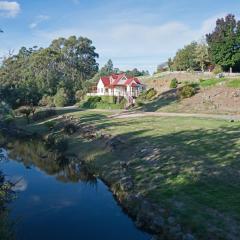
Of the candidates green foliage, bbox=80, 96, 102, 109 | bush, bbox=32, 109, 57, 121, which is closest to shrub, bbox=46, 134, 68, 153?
bush, bbox=32, 109, 57, 121

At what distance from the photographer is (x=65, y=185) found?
30.5m

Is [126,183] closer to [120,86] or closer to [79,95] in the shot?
[120,86]

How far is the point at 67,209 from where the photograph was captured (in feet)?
80.3

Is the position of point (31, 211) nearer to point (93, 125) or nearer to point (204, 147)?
point (204, 147)

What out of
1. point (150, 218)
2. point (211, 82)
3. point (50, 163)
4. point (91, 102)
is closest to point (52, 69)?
point (91, 102)

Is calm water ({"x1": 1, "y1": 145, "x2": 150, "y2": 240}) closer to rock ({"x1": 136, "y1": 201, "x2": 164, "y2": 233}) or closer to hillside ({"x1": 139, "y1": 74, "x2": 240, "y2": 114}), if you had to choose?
rock ({"x1": 136, "y1": 201, "x2": 164, "y2": 233})

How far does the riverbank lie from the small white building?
3857cm

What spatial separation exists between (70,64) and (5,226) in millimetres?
130863

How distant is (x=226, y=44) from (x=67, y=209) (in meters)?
64.1

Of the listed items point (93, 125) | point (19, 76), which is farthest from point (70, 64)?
point (93, 125)

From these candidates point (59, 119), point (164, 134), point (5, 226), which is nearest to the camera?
point (5, 226)

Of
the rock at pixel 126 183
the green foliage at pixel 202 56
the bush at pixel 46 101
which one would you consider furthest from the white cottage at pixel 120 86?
the rock at pixel 126 183

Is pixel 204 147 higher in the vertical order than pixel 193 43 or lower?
lower

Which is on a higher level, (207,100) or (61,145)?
(207,100)
